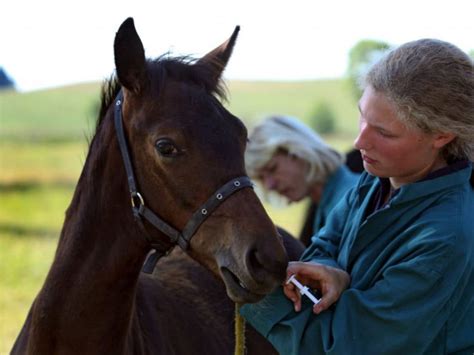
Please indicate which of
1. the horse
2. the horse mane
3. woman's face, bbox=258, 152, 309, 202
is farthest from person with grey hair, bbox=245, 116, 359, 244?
the horse mane

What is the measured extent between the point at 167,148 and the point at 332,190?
344 centimetres

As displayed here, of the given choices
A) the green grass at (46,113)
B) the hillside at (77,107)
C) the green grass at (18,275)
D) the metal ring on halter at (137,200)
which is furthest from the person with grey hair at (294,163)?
the green grass at (46,113)

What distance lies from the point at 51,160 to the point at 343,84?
12646 millimetres

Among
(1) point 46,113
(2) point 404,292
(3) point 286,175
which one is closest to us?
(2) point 404,292

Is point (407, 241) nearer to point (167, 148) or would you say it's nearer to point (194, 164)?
point (194, 164)

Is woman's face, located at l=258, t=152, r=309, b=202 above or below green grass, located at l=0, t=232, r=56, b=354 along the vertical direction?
above

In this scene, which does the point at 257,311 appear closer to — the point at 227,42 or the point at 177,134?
the point at 177,134

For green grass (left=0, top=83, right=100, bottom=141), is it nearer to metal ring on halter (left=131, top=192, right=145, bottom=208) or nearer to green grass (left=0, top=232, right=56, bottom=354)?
green grass (left=0, top=232, right=56, bottom=354)

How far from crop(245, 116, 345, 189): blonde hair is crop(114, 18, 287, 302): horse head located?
3203mm

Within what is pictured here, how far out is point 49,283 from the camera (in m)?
3.11

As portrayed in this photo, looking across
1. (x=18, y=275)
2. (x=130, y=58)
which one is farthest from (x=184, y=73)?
(x=18, y=275)

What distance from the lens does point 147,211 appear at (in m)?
2.95

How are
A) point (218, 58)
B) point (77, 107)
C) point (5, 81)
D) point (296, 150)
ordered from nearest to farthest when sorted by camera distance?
point (218, 58) < point (296, 150) < point (5, 81) < point (77, 107)

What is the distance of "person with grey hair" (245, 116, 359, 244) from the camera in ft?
20.5
